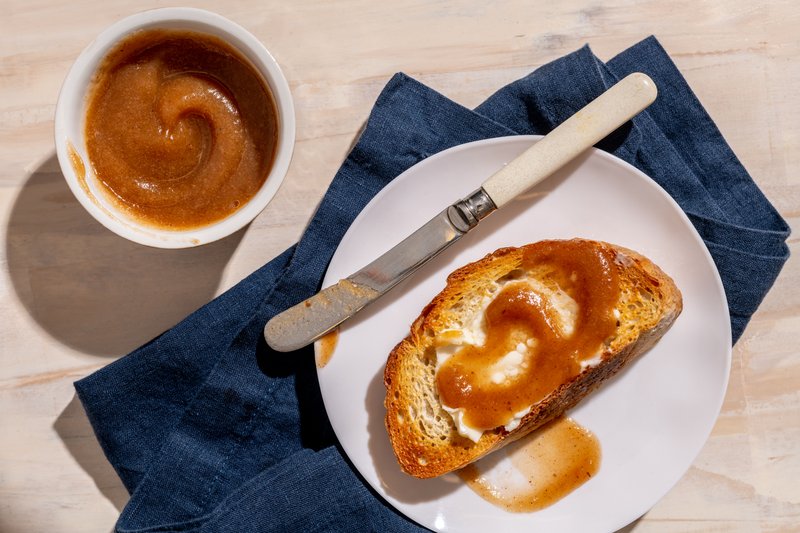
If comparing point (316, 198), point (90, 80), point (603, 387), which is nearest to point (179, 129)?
point (90, 80)

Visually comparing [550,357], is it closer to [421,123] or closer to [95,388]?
[421,123]

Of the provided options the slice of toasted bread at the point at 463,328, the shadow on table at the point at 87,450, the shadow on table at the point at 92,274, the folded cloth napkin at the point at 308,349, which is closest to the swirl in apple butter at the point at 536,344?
Result: the slice of toasted bread at the point at 463,328

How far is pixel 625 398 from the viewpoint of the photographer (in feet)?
6.22

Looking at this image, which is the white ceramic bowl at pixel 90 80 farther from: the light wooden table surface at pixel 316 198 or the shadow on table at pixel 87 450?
the shadow on table at pixel 87 450

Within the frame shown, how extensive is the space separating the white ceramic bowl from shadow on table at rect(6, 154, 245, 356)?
305 mm

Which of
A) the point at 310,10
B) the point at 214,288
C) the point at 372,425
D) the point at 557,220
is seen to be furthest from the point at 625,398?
the point at 310,10

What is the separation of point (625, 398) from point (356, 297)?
726mm

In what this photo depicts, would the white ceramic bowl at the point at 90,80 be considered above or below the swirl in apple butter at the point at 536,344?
above

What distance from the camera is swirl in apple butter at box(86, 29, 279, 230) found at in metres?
1.65

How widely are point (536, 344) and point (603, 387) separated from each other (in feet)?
0.98

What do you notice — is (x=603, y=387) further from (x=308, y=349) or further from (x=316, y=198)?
(x=316, y=198)

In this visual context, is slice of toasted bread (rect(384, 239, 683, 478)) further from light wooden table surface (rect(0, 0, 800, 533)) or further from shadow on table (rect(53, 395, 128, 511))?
shadow on table (rect(53, 395, 128, 511))

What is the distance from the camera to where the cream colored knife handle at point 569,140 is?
1753mm

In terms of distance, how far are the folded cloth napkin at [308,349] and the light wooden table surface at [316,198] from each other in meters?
0.09
